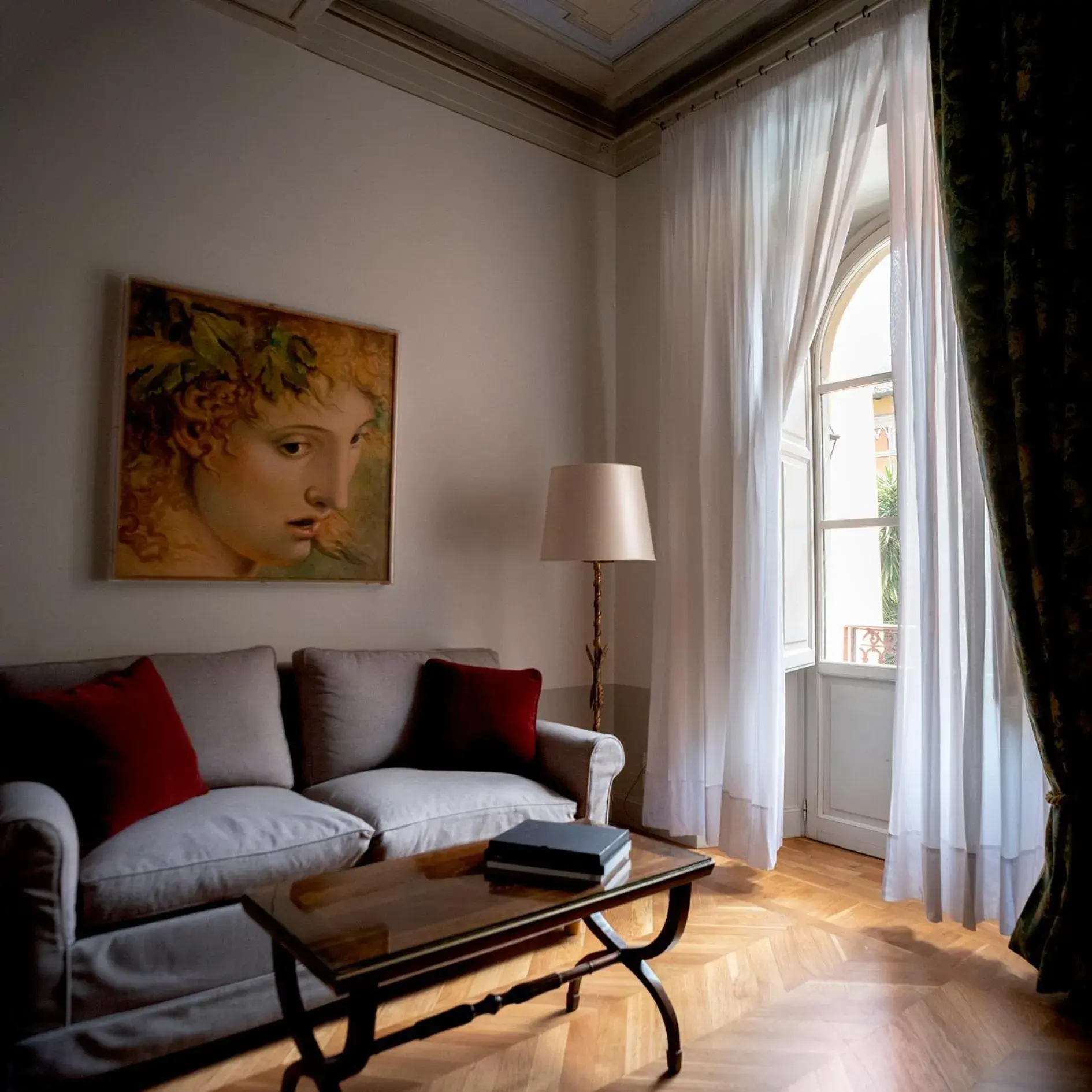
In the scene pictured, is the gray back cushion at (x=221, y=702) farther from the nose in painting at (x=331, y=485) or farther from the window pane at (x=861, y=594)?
the window pane at (x=861, y=594)

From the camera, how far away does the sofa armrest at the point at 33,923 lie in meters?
1.79

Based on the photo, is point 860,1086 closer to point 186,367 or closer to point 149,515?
point 149,515

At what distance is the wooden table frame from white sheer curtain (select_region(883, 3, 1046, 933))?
1112 millimetres

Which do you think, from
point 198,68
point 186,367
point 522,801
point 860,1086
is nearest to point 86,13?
point 198,68

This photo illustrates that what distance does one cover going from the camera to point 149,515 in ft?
9.48

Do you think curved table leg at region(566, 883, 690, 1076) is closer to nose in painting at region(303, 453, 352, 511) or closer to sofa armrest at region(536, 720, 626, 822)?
sofa armrest at region(536, 720, 626, 822)

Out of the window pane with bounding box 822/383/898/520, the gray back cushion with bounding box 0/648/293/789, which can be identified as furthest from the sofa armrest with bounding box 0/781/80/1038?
the window pane with bounding box 822/383/898/520

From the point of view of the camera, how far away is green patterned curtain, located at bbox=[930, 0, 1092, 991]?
2305 mm

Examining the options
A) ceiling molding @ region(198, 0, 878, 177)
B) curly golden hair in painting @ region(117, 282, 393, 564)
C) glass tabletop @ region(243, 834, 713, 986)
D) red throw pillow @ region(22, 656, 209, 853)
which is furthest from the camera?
ceiling molding @ region(198, 0, 878, 177)

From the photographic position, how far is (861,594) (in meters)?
3.88

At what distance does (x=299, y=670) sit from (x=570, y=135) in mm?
2912

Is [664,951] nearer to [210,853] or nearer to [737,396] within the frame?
[210,853]

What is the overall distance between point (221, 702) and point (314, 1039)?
1297 millimetres

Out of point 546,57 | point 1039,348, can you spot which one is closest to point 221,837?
point 1039,348
